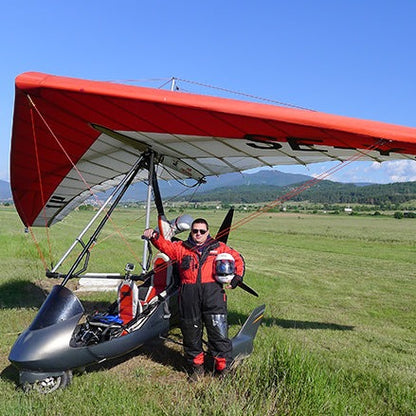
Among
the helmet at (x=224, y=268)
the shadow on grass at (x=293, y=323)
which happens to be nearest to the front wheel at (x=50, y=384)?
the helmet at (x=224, y=268)

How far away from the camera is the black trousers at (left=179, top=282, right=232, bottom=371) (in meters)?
4.06

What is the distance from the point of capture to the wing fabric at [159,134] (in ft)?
11.1

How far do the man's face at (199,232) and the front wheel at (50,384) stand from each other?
1.67 metres

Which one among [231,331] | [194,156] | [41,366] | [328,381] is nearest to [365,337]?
[231,331]

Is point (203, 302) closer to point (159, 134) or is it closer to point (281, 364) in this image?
point (281, 364)

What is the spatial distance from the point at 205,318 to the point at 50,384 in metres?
1.49

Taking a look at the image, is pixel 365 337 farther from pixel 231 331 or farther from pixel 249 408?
pixel 249 408

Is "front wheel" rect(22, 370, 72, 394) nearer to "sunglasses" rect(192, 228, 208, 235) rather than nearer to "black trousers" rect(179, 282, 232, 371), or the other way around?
"black trousers" rect(179, 282, 232, 371)

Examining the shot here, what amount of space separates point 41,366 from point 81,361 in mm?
356

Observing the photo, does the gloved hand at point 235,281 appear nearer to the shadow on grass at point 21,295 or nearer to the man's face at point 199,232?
the man's face at point 199,232

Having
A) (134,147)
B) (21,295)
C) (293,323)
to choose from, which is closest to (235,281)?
(134,147)

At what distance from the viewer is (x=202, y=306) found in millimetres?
4102

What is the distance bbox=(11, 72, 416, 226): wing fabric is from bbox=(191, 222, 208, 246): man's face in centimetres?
92

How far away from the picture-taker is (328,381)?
3.73 meters
